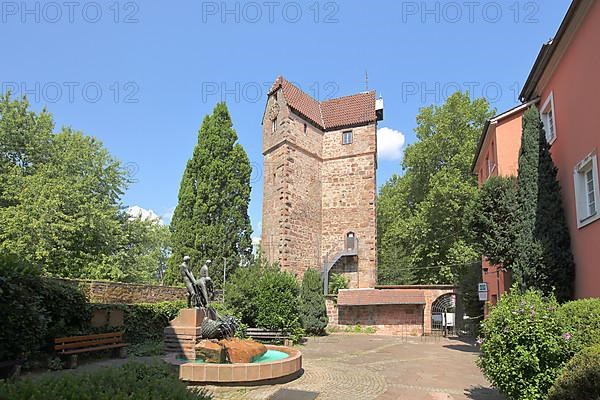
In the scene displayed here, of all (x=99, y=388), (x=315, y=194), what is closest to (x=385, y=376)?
(x=99, y=388)

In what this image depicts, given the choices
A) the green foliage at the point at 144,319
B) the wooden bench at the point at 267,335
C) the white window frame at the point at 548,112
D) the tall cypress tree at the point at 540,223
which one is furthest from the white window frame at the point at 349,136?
the tall cypress tree at the point at 540,223

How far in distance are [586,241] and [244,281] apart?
11.6m

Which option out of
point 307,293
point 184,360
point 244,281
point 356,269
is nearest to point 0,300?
point 184,360

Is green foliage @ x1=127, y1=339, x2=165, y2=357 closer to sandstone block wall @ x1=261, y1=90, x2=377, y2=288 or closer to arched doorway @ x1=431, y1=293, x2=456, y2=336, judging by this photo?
sandstone block wall @ x1=261, y1=90, x2=377, y2=288

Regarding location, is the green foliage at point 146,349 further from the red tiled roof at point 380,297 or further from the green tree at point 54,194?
the red tiled roof at point 380,297

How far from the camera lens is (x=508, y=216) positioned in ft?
45.1

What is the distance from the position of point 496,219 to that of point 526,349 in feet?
26.0

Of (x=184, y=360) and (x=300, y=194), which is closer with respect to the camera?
(x=184, y=360)

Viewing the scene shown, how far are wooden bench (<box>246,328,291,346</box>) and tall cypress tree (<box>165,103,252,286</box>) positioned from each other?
29.9 feet

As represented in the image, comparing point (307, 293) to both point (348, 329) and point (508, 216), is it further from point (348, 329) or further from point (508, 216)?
point (508, 216)

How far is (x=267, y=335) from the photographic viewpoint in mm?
16906

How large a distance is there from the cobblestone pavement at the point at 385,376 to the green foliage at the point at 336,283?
9481 mm

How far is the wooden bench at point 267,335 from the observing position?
16.6 m

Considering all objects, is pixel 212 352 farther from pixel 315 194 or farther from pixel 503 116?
pixel 315 194
